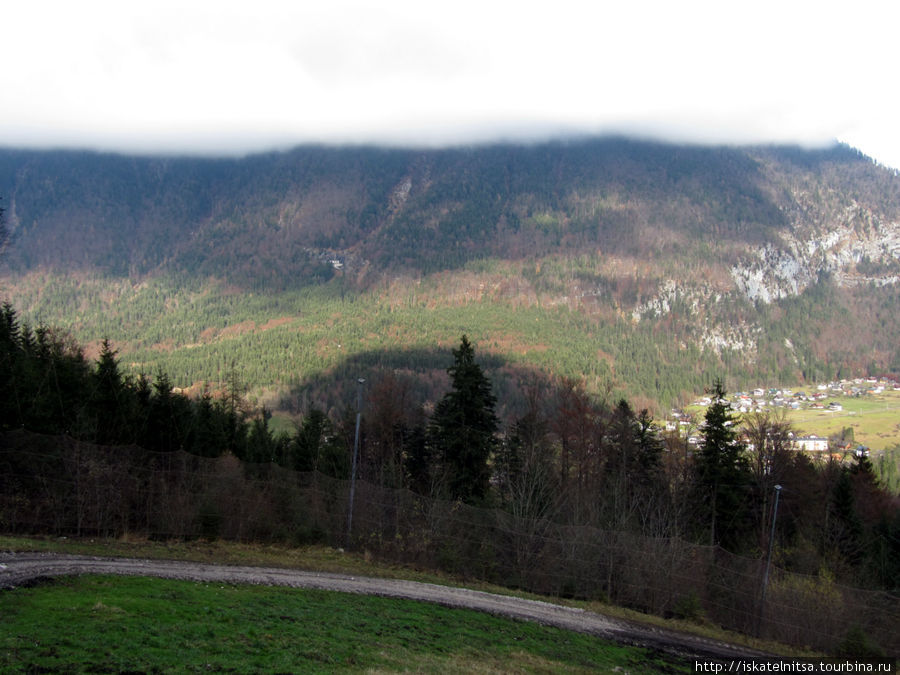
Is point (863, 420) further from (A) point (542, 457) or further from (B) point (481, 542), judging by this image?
(B) point (481, 542)

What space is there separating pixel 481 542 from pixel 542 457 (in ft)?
53.1

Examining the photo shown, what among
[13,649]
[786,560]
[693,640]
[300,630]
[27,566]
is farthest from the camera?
[786,560]

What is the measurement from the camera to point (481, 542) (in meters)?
30.2

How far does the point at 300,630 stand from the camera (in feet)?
50.4

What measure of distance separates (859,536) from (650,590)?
2734 centimetres

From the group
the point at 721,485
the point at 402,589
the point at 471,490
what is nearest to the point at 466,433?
the point at 471,490

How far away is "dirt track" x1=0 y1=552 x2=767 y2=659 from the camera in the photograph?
1891cm

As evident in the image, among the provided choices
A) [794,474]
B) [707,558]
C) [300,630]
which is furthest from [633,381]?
[300,630]

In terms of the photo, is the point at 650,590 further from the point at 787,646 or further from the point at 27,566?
the point at 27,566

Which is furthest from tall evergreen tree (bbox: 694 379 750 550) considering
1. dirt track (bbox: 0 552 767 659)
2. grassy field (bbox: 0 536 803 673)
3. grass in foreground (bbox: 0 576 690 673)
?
grassy field (bbox: 0 536 803 673)

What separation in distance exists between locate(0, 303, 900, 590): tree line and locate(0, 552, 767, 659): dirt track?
9224 millimetres

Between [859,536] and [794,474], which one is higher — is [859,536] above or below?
below

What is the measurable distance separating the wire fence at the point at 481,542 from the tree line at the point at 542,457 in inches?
142

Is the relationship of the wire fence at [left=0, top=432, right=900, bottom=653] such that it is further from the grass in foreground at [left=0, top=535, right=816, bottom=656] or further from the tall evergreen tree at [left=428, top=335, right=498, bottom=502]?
the tall evergreen tree at [left=428, top=335, right=498, bottom=502]
